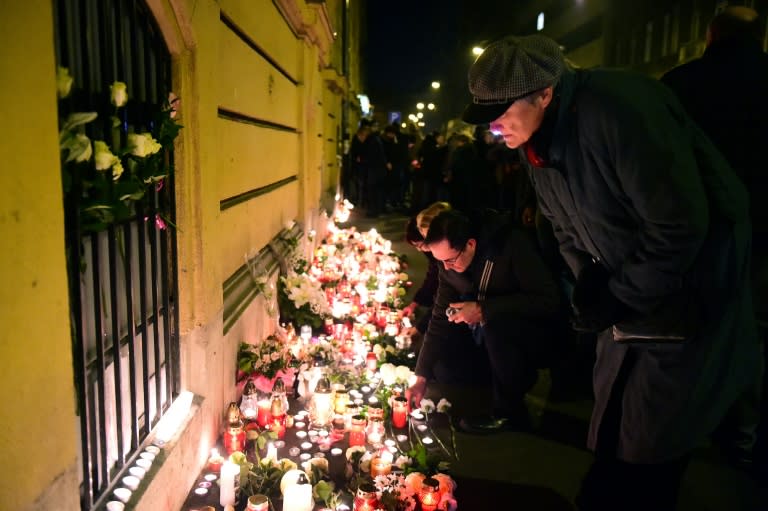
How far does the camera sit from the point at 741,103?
11.0 ft

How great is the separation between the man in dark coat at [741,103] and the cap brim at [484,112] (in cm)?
178

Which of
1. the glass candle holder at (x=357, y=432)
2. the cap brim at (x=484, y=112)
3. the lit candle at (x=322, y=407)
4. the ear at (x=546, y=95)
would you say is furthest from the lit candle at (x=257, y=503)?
the ear at (x=546, y=95)

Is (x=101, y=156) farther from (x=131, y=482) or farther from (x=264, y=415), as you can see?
(x=264, y=415)

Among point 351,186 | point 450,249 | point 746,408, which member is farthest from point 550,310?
point 351,186

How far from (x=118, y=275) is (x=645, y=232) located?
1885 mm

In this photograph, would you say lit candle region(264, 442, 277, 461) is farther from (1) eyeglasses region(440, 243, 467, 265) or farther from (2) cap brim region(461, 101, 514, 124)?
(2) cap brim region(461, 101, 514, 124)

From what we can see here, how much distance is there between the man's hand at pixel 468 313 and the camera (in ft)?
13.0

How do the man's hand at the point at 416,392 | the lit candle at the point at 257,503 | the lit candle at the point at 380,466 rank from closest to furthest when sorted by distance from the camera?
the lit candle at the point at 257,503, the lit candle at the point at 380,466, the man's hand at the point at 416,392

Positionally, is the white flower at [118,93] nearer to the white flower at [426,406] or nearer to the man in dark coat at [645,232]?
the man in dark coat at [645,232]

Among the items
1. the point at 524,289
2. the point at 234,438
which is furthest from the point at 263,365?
the point at 524,289

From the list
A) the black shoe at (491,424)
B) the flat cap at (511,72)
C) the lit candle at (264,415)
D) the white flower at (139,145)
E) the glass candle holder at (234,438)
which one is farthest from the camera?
the black shoe at (491,424)

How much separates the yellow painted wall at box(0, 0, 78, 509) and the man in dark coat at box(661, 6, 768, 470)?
Result: 3.01 meters

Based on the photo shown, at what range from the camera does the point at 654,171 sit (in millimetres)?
1897

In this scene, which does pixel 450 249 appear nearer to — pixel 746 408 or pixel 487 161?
pixel 746 408
